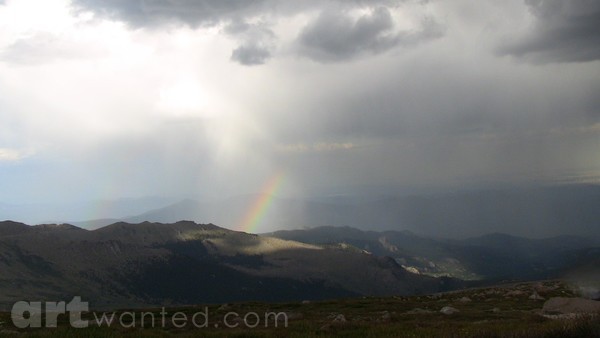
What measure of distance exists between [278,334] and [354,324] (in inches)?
300

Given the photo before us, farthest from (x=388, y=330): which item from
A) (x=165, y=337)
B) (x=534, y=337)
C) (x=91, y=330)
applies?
(x=91, y=330)

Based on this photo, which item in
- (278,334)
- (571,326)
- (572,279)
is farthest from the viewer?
(572,279)

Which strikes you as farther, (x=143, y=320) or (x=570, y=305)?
(x=143, y=320)

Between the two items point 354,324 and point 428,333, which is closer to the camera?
point 428,333

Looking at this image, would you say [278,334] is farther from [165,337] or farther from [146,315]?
[146,315]

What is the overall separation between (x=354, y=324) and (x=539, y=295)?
2204 inches

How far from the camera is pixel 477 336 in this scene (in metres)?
19.1

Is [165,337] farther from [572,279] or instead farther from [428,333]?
[572,279]

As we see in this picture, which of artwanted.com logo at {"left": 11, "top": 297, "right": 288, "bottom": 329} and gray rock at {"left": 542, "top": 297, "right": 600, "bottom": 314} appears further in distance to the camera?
gray rock at {"left": 542, "top": 297, "right": 600, "bottom": 314}

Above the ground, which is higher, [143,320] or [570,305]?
[570,305]

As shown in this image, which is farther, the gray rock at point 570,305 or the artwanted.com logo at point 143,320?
the gray rock at point 570,305

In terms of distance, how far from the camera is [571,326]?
20.0 metres

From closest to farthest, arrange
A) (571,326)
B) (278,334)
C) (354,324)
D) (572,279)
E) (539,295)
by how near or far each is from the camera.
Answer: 1. (571,326)
2. (278,334)
3. (354,324)
4. (572,279)
5. (539,295)

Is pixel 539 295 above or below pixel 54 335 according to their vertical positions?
below
